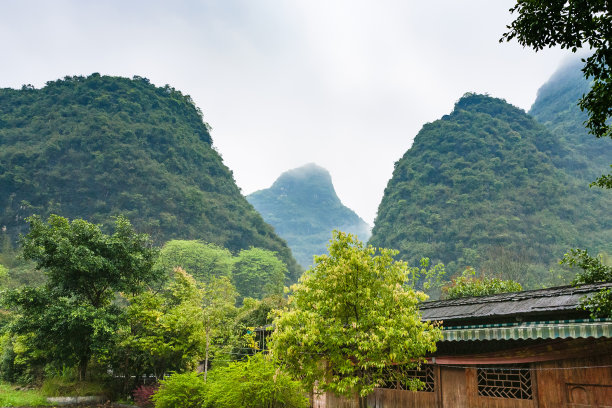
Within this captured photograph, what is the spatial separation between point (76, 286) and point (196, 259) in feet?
121

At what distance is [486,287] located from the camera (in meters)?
26.8

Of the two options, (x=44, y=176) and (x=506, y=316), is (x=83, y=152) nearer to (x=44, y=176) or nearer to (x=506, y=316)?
(x=44, y=176)

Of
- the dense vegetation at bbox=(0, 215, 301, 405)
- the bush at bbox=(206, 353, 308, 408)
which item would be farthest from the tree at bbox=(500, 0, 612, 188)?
the dense vegetation at bbox=(0, 215, 301, 405)

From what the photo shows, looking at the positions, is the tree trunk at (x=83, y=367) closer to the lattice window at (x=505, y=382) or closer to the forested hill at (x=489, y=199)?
the lattice window at (x=505, y=382)

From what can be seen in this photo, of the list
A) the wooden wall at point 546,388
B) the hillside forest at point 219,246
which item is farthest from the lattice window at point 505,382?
the hillside forest at point 219,246

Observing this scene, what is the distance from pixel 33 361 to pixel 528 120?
104m

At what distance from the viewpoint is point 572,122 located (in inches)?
4119

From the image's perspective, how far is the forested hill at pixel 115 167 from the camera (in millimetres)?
68375

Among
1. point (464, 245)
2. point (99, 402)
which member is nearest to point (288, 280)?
point (464, 245)

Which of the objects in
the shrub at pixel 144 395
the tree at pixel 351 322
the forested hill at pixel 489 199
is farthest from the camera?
the forested hill at pixel 489 199

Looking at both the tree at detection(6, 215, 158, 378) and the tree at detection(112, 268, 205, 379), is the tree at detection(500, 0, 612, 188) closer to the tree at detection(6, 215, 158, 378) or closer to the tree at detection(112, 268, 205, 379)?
the tree at detection(112, 268, 205, 379)

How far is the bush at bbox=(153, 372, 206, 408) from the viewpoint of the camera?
13.1 metres

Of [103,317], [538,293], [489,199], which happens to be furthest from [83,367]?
[489,199]

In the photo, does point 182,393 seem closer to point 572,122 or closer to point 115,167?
point 115,167
